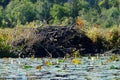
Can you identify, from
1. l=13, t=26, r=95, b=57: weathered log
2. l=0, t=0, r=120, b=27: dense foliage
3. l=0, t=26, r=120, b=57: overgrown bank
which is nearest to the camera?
l=0, t=26, r=120, b=57: overgrown bank

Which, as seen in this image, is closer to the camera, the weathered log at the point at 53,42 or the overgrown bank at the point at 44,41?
the overgrown bank at the point at 44,41

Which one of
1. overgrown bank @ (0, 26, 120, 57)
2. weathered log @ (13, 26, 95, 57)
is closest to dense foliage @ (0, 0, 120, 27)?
overgrown bank @ (0, 26, 120, 57)

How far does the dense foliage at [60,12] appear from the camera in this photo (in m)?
81.5

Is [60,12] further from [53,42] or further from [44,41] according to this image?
[44,41]

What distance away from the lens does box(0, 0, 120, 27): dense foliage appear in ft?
267

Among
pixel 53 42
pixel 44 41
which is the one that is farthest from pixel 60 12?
pixel 44 41

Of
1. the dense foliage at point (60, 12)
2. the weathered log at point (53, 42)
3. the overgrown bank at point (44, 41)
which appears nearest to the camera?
the overgrown bank at point (44, 41)

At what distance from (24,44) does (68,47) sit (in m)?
2.07

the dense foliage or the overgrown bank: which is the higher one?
the dense foliage

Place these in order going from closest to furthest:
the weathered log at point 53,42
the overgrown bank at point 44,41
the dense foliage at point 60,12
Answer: the overgrown bank at point 44,41 < the weathered log at point 53,42 < the dense foliage at point 60,12

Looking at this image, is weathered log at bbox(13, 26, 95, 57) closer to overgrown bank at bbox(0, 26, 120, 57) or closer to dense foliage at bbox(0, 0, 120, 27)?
overgrown bank at bbox(0, 26, 120, 57)

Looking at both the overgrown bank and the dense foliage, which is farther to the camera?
the dense foliage

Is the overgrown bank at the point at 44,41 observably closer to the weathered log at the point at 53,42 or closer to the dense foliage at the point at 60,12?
the weathered log at the point at 53,42

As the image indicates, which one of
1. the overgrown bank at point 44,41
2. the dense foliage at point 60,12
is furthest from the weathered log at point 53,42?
the dense foliage at point 60,12
